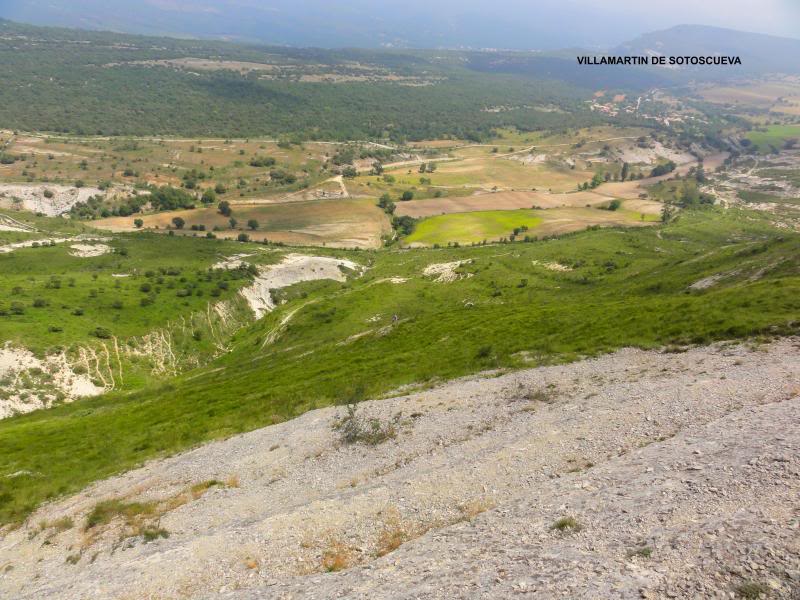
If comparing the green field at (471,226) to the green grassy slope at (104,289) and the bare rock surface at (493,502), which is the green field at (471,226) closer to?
the green grassy slope at (104,289)

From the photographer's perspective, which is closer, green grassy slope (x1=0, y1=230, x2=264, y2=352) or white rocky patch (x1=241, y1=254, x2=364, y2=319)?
green grassy slope (x1=0, y1=230, x2=264, y2=352)

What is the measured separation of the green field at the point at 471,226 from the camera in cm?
17325

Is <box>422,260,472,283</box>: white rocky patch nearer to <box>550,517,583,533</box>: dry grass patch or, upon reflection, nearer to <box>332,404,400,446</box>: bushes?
<box>332,404,400,446</box>: bushes

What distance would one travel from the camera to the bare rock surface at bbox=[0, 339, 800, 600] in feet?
51.3

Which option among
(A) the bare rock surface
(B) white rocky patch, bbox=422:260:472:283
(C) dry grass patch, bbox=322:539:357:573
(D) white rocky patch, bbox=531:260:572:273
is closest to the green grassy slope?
(B) white rocky patch, bbox=422:260:472:283

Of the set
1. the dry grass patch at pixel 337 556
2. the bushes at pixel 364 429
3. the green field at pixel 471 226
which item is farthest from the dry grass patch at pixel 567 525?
the green field at pixel 471 226

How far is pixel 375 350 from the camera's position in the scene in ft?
190

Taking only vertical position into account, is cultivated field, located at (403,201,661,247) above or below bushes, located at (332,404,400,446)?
below

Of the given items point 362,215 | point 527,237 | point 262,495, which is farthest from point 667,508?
point 362,215

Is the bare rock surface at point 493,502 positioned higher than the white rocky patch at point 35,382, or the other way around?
the bare rock surface at point 493,502

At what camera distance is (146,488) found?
31.8 m

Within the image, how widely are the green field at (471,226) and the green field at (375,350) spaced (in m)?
81.6

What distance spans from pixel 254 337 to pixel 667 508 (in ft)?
279

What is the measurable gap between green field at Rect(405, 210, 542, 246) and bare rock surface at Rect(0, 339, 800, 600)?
139 meters
